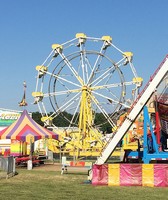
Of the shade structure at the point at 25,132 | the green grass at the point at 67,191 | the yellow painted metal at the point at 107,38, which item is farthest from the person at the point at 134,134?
the yellow painted metal at the point at 107,38

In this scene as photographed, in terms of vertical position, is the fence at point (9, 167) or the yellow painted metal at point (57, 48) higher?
the yellow painted metal at point (57, 48)

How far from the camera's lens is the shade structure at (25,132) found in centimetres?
2586

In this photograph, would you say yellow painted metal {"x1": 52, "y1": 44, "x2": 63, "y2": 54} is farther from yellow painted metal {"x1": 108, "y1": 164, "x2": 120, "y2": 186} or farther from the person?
yellow painted metal {"x1": 108, "y1": 164, "x2": 120, "y2": 186}

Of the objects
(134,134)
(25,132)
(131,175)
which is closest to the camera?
(131,175)

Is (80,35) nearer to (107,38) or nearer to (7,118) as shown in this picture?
(107,38)

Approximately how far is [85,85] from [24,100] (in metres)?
6.99

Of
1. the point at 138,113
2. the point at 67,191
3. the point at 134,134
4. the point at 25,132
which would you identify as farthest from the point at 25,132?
the point at 67,191

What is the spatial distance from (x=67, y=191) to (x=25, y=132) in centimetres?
1262

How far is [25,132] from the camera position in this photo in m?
26.5

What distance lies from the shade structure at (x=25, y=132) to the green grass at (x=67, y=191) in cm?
801

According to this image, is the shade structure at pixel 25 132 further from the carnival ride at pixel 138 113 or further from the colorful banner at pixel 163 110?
the carnival ride at pixel 138 113

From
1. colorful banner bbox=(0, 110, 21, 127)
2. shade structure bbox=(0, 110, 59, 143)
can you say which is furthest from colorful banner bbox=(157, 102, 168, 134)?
colorful banner bbox=(0, 110, 21, 127)

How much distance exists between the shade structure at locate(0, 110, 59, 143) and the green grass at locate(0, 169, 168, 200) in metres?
8.01

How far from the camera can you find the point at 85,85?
129 ft
